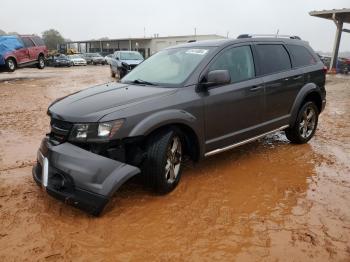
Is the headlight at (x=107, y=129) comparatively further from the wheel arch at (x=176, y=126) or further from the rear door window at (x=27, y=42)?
the rear door window at (x=27, y=42)

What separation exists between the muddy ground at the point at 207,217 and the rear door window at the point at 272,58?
4.43ft

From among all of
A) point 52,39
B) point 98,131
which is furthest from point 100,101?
point 52,39

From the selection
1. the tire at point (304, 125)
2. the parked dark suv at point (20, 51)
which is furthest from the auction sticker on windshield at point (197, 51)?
the parked dark suv at point (20, 51)

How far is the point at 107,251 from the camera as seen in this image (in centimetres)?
311

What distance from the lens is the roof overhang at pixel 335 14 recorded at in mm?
18903

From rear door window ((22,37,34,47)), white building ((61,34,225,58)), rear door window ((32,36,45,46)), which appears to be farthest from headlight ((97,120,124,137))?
white building ((61,34,225,58))

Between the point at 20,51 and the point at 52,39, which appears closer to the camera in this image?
the point at 20,51

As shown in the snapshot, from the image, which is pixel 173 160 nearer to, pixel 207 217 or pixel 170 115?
pixel 170 115

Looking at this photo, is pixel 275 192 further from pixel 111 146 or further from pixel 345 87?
pixel 345 87

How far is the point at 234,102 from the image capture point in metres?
4.73

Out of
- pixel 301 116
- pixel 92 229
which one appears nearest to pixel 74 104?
pixel 92 229

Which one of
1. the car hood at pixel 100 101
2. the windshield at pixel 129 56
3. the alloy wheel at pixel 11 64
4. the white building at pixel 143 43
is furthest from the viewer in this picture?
the white building at pixel 143 43

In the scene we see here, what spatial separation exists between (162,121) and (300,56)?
335 centimetres

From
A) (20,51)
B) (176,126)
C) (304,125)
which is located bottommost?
(304,125)
